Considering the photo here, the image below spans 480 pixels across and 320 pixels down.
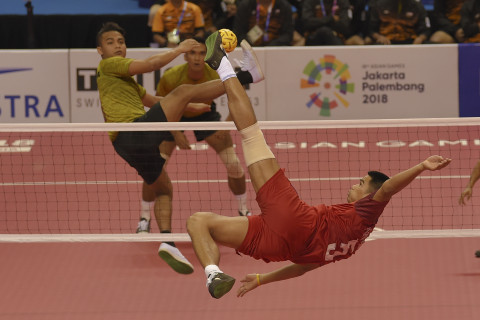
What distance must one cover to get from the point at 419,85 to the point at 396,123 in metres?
7.88

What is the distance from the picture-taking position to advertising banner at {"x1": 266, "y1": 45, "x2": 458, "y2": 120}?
16.6 m

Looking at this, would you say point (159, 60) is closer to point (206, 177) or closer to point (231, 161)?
point (231, 161)

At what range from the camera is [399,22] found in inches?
690

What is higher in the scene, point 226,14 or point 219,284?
point 226,14

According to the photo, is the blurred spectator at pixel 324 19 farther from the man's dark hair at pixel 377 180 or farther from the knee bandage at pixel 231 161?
the man's dark hair at pixel 377 180

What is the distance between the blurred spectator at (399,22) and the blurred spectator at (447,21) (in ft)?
0.88

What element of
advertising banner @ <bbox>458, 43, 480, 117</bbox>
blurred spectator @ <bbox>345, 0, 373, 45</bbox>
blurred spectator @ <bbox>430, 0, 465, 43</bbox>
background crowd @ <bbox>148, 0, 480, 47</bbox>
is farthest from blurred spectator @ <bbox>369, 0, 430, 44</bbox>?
advertising banner @ <bbox>458, 43, 480, 117</bbox>

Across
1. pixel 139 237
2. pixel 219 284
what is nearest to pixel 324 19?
pixel 139 237

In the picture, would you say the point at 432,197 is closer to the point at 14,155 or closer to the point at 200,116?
the point at 200,116

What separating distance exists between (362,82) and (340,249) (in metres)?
9.36

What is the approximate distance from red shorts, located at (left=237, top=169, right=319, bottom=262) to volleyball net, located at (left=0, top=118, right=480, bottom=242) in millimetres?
1751

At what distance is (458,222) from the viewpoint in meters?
11.0

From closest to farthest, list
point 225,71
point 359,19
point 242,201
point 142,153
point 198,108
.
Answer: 1. point 225,71
2. point 142,153
3. point 198,108
4. point 242,201
5. point 359,19

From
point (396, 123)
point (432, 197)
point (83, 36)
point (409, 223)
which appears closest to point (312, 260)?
point (396, 123)
